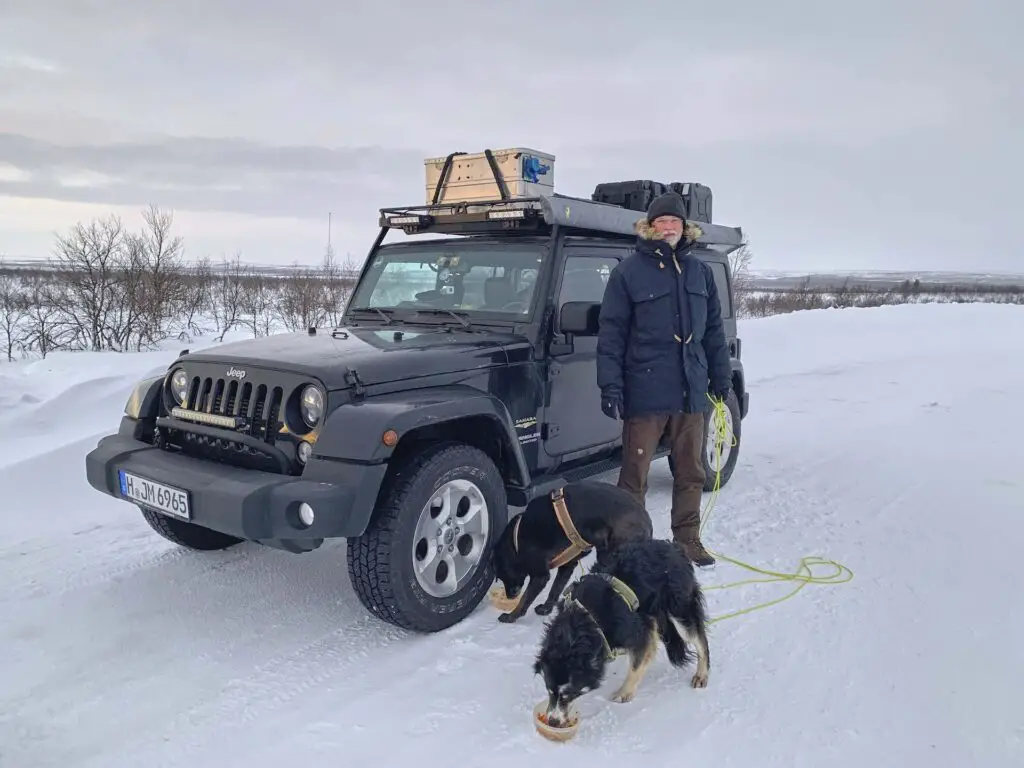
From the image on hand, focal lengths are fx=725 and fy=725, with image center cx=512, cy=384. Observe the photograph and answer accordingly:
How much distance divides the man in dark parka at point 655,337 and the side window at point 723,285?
1.80 metres

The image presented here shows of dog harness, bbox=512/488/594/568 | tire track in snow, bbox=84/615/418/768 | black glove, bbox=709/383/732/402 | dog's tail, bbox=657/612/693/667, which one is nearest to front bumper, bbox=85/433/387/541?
tire track in snow, bbox=84/615/418/768

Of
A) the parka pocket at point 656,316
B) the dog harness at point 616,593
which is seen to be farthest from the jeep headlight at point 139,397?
the parka pocket at point 656,316

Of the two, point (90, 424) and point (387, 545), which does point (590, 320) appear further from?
point (90, 424)

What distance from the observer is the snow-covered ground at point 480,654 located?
8.17 feet

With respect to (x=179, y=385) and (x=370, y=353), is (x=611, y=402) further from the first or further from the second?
(x=179, y=385)

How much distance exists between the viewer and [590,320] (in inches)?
156

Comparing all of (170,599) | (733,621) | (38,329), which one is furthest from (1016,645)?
(38,329)

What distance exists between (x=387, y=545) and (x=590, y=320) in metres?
1.68

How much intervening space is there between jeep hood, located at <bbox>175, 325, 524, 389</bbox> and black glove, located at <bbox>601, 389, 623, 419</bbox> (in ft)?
1.84

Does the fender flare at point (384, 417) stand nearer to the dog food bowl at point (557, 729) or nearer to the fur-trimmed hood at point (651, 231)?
the dog food bowl at point (557, 729)

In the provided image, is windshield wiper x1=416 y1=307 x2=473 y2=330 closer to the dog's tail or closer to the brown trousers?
the brown trousers

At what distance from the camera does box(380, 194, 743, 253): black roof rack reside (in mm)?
4105

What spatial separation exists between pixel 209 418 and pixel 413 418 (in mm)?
1052

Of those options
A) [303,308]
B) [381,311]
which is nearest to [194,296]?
[303,308]
